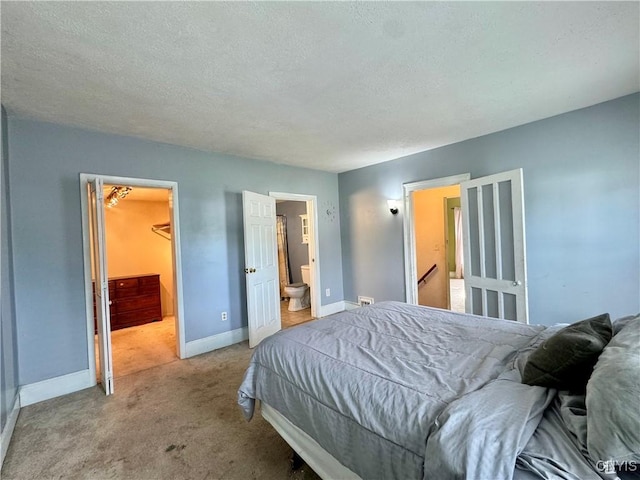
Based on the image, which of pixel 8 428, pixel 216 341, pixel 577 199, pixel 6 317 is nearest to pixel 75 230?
pixel 6 317

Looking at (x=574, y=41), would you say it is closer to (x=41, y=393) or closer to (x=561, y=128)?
(x=561, y=128)

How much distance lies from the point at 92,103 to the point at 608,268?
14.7 feet

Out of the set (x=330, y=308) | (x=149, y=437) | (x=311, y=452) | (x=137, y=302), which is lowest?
(x=149, y=437)

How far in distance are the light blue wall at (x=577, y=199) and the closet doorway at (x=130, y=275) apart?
3711 mm

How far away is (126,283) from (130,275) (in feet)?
1.53

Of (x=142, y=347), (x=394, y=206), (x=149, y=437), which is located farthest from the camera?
(x=394, y=206)

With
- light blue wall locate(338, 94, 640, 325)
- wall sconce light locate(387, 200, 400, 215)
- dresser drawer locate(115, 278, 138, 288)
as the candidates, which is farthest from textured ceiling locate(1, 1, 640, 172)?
dresser drawer locate(115, 278, 138, 288)

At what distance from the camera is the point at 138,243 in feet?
17.0

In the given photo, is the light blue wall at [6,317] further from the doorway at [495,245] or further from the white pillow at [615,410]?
the doorway at [495,245]

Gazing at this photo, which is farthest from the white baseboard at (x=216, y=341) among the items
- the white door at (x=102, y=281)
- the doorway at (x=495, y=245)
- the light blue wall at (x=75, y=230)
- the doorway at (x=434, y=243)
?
the doorway at (x=434, y=243)

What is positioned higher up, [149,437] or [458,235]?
[458,235]

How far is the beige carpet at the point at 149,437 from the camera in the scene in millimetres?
1665

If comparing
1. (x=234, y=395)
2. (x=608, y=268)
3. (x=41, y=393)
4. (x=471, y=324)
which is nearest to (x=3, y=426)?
(x=41, y=393)

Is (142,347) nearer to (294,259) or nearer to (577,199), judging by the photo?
(294,259)
